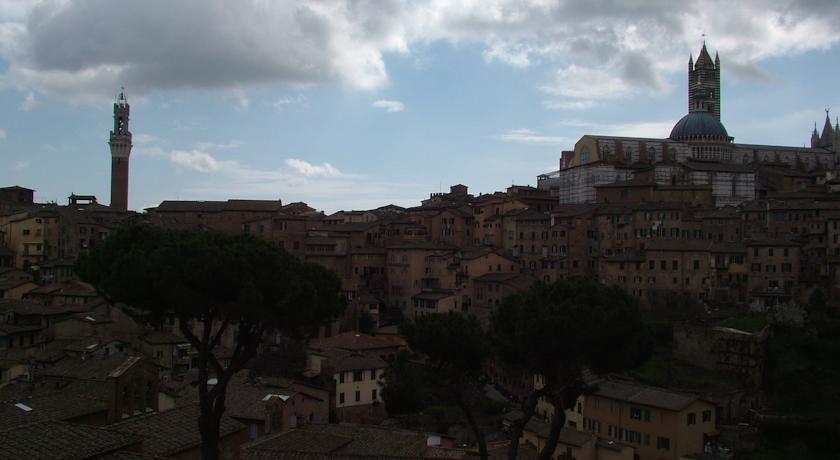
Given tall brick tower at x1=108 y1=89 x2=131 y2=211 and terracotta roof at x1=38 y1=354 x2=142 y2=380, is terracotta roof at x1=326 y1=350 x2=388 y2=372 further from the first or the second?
tall brick tower at x1=108 y1=89 x2=131 y2=211

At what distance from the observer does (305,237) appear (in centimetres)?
6438

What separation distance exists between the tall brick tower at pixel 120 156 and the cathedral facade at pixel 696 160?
4649cm

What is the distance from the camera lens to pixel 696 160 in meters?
81.1

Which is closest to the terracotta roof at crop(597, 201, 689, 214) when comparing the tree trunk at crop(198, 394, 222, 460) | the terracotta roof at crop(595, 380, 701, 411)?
the terracotta roof at crop(595, 380, 701, 411)

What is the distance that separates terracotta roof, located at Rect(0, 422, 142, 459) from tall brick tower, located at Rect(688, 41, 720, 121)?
94422 mm

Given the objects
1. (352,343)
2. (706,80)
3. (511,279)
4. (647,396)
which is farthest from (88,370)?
(706,80)

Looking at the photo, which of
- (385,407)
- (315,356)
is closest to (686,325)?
(385,407)

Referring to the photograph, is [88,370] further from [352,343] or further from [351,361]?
[352,343]

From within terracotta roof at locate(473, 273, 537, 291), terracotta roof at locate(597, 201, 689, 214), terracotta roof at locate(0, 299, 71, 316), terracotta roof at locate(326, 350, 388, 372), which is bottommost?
terracotta roof at locate(326, 350, 388, 372)

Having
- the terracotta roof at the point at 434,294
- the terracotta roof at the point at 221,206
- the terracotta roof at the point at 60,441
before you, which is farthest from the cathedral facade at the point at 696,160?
the terracotta roof at the point at 60,441

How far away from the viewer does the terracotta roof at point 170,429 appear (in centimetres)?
1877

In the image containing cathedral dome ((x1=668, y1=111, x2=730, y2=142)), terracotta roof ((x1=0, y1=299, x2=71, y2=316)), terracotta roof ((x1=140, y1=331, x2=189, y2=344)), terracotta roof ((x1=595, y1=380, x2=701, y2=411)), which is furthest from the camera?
cathedral dome ((x1=668, y1=111, x2=730, y2=142))

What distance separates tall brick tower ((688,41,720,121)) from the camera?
330ft

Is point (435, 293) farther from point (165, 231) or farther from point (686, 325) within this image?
point (165, 231)
